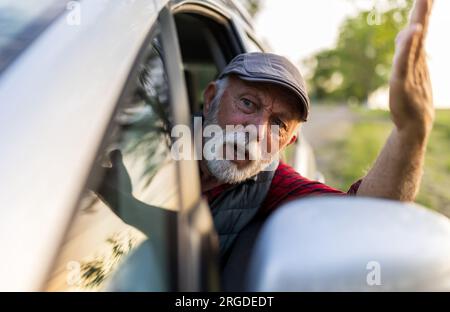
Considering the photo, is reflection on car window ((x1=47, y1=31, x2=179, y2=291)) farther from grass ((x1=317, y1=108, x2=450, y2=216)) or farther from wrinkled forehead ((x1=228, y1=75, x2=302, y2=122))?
grass ((x1=317, y1=108, x2=450, y2=216))

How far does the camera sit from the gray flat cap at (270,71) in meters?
2.24

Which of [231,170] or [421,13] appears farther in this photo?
[231,170]

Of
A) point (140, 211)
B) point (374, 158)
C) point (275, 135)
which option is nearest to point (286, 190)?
point (275, 135)

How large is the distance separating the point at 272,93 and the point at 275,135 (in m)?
0.16

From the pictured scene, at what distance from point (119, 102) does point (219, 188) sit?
104 cm

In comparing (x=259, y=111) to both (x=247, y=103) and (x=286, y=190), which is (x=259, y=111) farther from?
(x=286, y=190)

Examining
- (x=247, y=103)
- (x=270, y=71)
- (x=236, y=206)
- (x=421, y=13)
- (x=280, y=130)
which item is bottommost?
(x=236, y=206)

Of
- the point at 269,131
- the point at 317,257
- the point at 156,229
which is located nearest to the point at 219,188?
the point at 269,131

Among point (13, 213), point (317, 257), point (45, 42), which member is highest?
point (45, 42)

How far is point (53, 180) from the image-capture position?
1.10 metres

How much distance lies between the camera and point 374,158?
6656 millimetres

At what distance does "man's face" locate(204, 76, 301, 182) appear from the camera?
7.37 ft

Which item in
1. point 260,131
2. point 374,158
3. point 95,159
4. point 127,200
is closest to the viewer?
point 95,159
